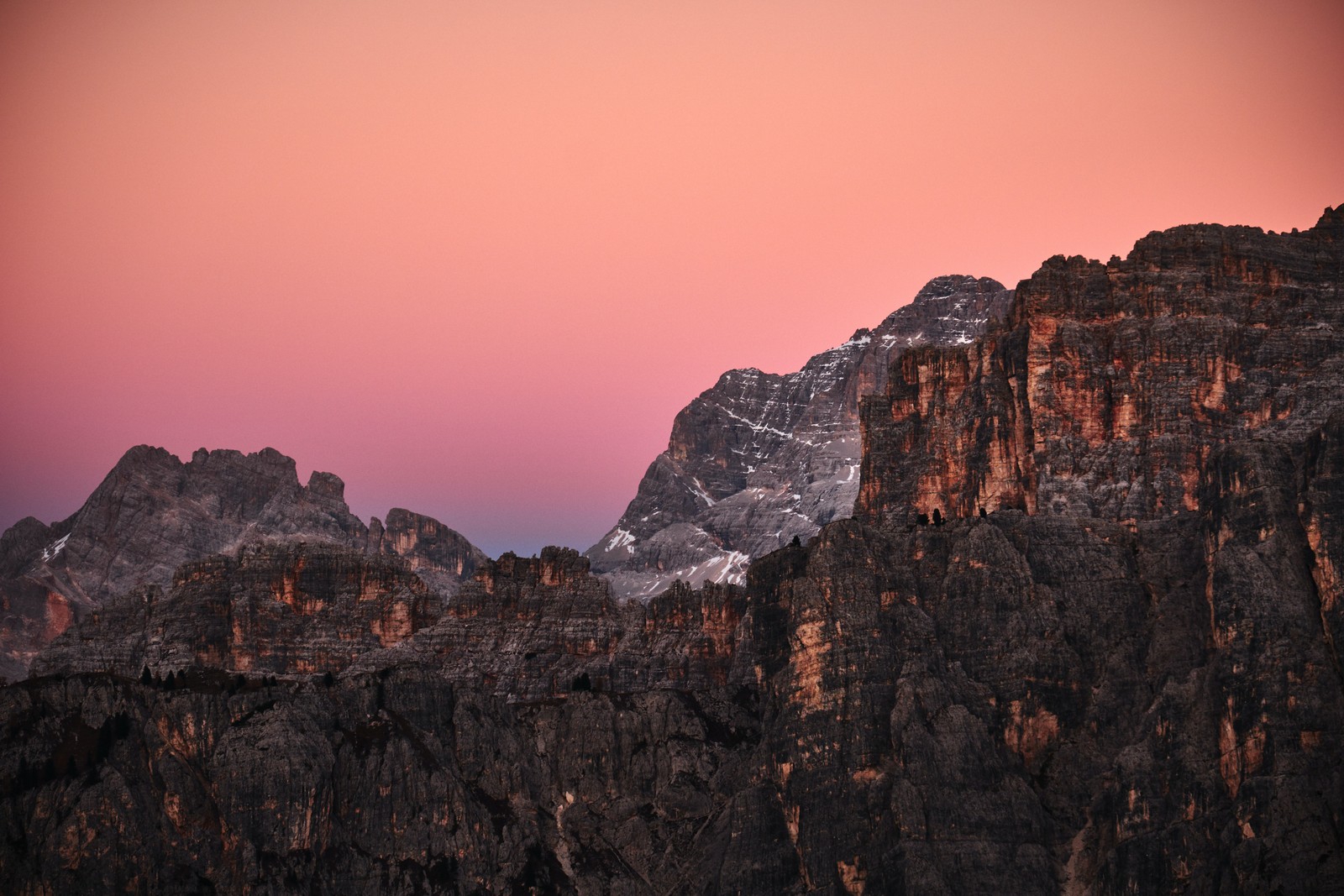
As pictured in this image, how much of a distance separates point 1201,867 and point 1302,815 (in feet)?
36.7

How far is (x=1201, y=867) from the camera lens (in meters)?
200

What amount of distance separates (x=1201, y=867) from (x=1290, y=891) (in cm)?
1088

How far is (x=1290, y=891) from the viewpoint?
190 metres

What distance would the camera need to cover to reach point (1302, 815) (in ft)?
640

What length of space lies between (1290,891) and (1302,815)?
27.1 ft
